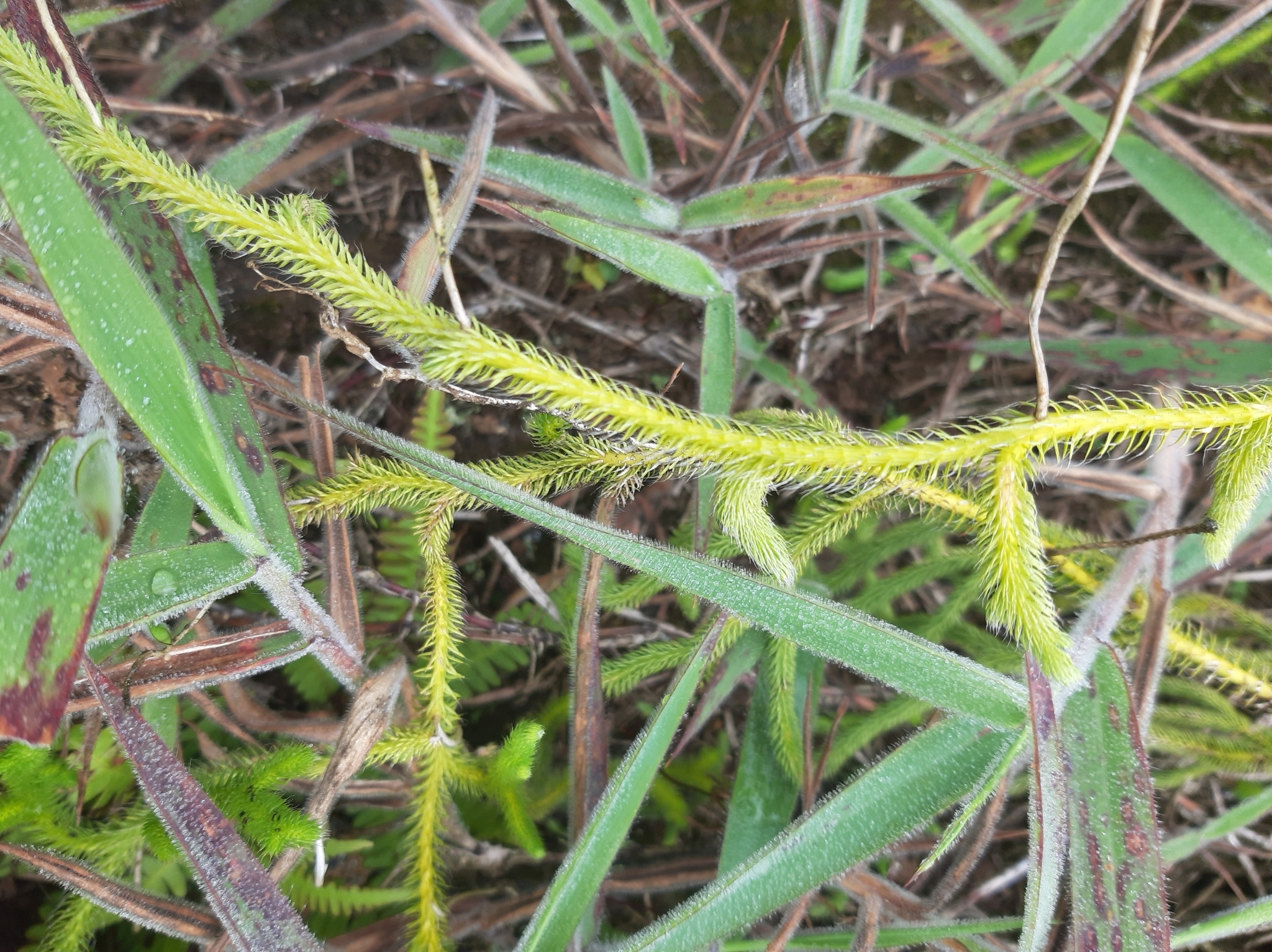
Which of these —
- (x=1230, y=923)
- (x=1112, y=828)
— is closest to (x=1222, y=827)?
(x=1230, y=923)

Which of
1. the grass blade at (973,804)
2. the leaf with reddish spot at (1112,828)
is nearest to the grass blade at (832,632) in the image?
the grass blade at (973,804)

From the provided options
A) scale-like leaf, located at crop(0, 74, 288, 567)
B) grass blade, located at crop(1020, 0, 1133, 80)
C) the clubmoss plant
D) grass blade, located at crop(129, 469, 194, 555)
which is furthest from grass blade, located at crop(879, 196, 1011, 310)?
grass blade, located at crop(129, 469, 194, 555)

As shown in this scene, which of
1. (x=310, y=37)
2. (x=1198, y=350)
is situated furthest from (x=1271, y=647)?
(x=310, y=37)

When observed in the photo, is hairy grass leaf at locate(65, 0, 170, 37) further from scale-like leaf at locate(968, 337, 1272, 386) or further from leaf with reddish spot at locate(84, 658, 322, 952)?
scale-like leaf at locate(968, 337, 1272, 386)

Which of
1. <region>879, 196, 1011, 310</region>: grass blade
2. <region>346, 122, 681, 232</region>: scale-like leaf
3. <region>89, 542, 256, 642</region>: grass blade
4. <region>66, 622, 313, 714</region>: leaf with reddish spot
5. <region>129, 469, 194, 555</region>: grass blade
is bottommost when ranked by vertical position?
<region>66, 622, 313, 714</region>: leaf with reddish spot

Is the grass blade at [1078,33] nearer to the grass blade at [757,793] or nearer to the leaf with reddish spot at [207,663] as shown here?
the grass blade at [757,793]

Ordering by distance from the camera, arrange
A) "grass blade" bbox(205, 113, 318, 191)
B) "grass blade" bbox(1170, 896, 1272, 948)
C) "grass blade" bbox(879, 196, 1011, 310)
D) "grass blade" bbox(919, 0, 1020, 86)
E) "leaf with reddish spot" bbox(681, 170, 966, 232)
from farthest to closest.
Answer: "grass blade" bbox(919, 0, 1020, 86), "grass blade" bbox(879, 196, 1011, 310), "grass blade" bbox(205, 113, 318, 191), "leaf with reddish spot" bbox(681, 170, 966, 232), "grass blade" bbox(1170, 896, 1272, 948)

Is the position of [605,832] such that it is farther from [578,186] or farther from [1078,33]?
[1078,33]
